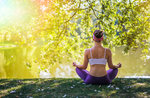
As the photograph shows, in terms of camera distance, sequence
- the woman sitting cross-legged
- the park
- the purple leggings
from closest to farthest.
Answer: the woman sitting cross-legged, the purple leggings, the park

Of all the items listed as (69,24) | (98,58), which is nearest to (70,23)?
(69,24)

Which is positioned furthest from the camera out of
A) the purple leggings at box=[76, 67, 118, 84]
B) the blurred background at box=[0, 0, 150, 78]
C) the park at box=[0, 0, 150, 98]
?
the blurred background at box=[0, 0, 150, 78]

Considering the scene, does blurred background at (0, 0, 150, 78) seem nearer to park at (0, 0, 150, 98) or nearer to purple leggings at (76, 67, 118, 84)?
park at (0, 0, 150, 98)

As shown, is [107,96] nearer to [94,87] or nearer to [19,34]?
[94,87]

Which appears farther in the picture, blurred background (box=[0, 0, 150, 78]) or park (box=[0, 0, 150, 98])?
blurred background (box=[0, 0, 150, 78])

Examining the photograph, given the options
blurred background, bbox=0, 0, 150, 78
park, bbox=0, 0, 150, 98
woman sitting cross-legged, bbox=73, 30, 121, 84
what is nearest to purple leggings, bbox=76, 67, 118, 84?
woman sitting cross-legged, bbox=73, 30, 121, 84

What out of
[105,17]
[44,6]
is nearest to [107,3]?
[105,17]

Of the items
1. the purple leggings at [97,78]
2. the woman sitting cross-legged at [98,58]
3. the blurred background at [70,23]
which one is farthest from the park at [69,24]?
the woman sitting cross-legged at [98,58]

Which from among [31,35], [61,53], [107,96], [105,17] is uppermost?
[105,17]

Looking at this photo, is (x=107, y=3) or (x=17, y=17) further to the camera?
(x=107, y=3)

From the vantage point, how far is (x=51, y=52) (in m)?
12.6

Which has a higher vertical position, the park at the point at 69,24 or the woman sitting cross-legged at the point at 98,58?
the park at the point at 69,24

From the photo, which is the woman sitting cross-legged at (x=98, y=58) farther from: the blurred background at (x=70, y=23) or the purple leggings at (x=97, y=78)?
the blurred background at (x=70, y=23)

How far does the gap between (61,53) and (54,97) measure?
773 cm
